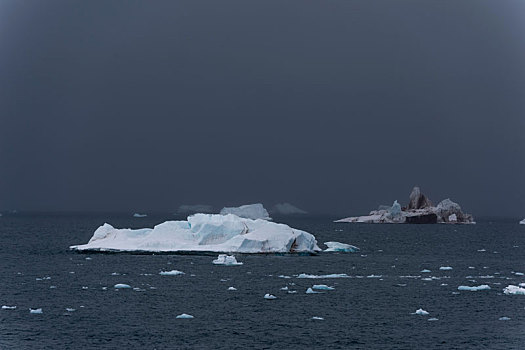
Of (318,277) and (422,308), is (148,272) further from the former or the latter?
(422,308)

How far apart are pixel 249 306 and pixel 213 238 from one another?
1030 inches

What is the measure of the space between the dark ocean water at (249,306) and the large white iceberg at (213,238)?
8.42 ft

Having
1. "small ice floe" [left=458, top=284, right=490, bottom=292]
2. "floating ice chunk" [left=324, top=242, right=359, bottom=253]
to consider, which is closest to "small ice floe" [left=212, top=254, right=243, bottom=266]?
"floating ice chunk" [left=324, top=242, right=359, bottom=253]

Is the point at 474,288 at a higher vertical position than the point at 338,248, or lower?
lower

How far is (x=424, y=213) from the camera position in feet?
513

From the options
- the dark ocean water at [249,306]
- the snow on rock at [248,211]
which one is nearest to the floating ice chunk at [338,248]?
the dark ocean water at [249,306]

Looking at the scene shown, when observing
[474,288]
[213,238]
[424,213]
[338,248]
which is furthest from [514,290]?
[424,213]

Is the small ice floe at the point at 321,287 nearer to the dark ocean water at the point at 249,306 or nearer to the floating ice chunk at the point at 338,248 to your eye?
the dark ocean water at the point at 249,306

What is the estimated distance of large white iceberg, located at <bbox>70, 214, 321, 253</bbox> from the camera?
193 feet

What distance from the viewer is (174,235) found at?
61500 mm

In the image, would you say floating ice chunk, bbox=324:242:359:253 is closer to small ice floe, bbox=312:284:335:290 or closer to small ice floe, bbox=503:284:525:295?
small ice floe, bbox=312:284:335:290

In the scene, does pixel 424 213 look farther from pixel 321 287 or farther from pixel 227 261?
pixel 321 287

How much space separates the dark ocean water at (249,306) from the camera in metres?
27.0

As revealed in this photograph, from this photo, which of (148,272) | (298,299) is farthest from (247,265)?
(298,299)
